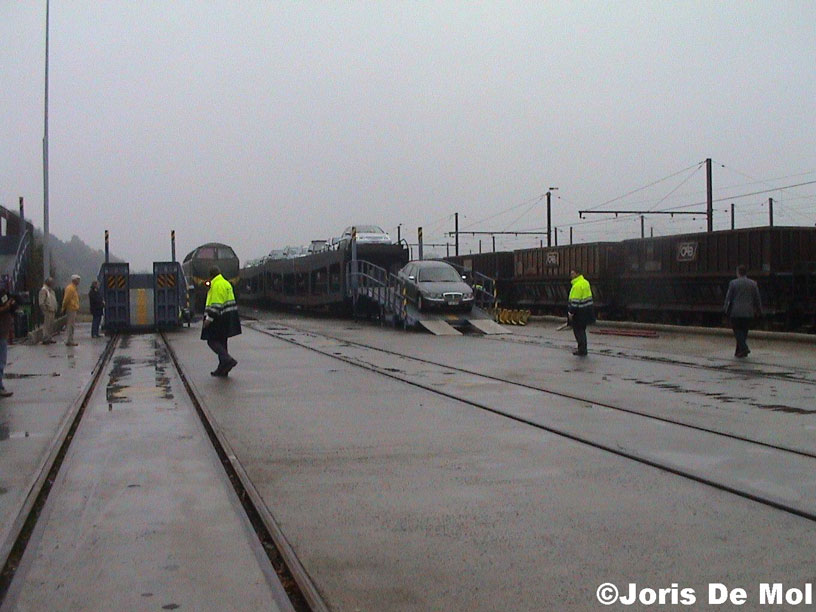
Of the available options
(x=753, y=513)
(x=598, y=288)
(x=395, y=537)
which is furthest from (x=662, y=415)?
(x=598, y=288)

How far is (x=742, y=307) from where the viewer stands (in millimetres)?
17453

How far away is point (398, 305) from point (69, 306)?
10126 mm

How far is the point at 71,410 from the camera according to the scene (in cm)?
1140

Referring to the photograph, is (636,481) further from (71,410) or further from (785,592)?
(71,410)

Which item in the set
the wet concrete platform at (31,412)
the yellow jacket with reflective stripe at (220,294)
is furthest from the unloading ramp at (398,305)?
the yellow jacket with reflective stripe at (220,294)

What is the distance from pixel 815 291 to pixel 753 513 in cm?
2136

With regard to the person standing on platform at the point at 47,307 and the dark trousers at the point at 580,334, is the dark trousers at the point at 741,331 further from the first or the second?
the person standing on platform at the point at 47,307

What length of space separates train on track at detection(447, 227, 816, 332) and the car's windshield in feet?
15.9

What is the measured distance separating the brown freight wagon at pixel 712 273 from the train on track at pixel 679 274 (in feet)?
0.08

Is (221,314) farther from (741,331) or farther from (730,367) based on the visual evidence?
(741,331)

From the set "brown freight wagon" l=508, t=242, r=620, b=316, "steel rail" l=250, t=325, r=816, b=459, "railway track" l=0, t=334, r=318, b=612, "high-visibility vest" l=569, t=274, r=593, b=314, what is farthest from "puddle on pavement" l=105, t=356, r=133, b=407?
"brown freight wagon" l=508, t=242, r=620, b=316

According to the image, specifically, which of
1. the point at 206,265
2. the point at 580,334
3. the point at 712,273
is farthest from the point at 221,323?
the point at 206,265

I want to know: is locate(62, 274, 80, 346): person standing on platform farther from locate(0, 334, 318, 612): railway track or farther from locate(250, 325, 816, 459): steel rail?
locate(0, 334, 318, 612): railway track

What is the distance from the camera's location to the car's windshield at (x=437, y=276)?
2895 cm
